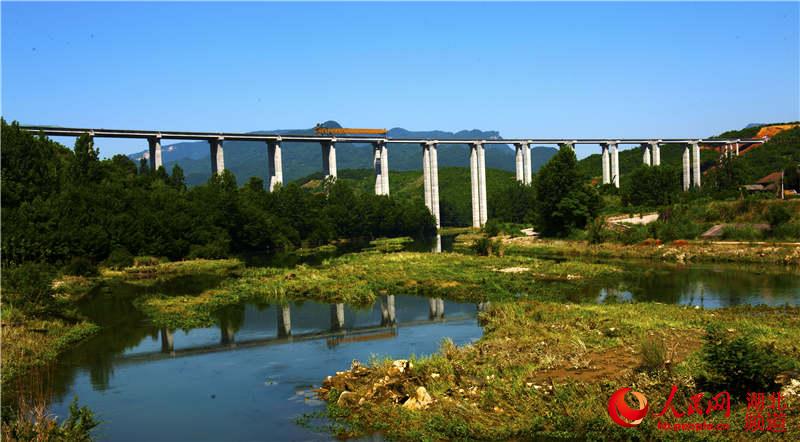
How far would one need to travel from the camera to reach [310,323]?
106ft

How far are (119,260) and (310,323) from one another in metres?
25.2

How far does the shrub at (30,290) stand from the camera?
29969 mm

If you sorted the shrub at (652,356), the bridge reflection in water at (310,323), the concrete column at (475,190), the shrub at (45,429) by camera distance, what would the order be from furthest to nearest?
1. the concrete column at (475,190)
2. the bridge reflection in water at (310,323)
3. the shrub at (652,356)
4. the shrub at (45,429)

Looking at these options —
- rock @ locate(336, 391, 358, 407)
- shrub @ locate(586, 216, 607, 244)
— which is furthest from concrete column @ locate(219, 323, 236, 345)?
shrub @ locate(586, 216, 607, 244)

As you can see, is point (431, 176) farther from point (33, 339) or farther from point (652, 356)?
point (652, 356)

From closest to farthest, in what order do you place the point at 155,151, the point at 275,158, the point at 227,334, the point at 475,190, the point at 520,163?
1. the point at 227,334
2. the point at 155,151
3. the point at 275,158
4. the point at 475,190
5. the point at 520,163

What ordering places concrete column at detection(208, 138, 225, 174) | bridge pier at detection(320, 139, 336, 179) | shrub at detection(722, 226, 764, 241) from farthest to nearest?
bridge pier at detection(320, 139, 336, 179)
concrete column at detection(208, 138, 225, 174)
shrub at detection(722, 226, 764, 241)

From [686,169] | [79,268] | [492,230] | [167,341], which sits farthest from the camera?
[686,169]

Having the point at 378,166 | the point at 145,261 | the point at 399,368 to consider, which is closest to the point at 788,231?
the point at 399,368

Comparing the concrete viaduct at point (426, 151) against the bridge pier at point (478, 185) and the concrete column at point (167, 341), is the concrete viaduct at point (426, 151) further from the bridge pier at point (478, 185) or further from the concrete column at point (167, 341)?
the concrete column at point (167, 341)

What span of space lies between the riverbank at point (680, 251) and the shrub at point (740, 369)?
33.1 metres

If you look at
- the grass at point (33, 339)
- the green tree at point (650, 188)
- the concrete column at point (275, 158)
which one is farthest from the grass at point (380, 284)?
the concrete column at point (275, 158)

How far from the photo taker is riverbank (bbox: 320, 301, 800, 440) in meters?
16.4

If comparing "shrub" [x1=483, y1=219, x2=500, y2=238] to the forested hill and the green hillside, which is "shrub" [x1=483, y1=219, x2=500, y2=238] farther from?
the green hillside
